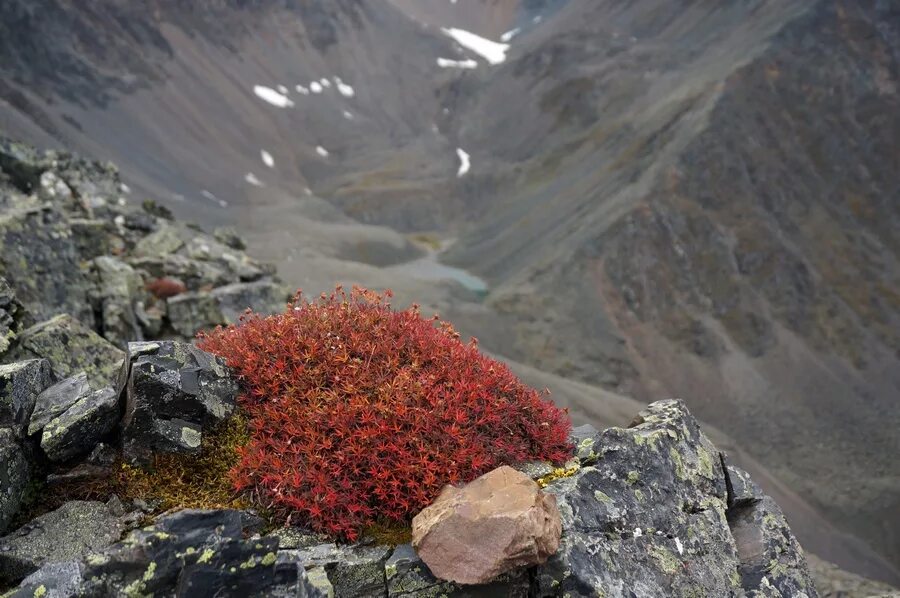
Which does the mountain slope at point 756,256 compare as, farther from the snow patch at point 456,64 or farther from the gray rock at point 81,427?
the snow patch at point 456,64

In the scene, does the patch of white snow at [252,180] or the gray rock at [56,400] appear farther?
the patch of white snow at [252,180]

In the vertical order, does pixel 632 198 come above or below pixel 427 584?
below

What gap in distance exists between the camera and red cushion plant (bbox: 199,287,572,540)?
6.29m

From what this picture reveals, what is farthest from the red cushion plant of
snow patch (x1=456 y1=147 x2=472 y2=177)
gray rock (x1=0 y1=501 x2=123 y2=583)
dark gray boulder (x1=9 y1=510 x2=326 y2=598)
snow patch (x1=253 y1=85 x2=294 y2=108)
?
snow patch (x1=253 y1=85 x2=294 y2=108)

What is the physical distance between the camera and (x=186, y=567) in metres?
5.09

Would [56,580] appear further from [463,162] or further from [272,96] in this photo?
[272,96]

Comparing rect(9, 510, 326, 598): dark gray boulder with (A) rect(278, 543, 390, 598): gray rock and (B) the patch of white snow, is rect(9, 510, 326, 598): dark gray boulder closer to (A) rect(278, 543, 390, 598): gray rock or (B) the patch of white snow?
(A) rect(278, 543, 390, 598): gray rock

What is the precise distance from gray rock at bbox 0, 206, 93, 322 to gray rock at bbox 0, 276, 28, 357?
3334 mm

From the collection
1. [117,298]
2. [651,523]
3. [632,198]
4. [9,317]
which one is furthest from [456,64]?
[651,523]

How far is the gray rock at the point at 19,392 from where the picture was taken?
651cm

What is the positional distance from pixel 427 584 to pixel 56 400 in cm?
495

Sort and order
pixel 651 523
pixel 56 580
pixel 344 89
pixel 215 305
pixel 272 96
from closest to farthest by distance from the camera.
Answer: pixel 56 580
pixel 651 523
pixel 215 305
pixel 272 96
pixel 344 89

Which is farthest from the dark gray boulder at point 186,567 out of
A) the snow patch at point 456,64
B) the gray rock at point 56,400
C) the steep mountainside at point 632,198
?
the snow patch at point 456,64

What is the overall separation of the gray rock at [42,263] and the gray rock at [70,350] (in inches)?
163
